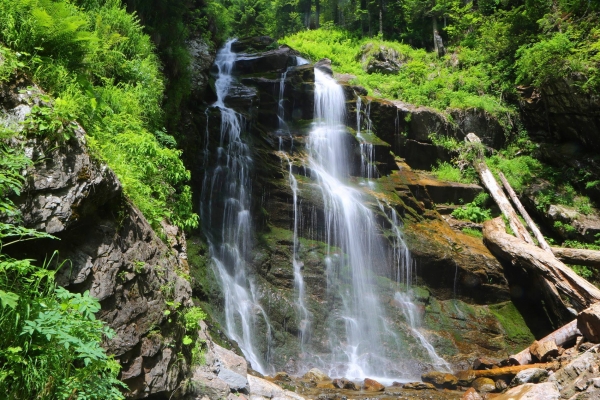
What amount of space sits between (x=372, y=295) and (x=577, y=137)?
10.7 metres

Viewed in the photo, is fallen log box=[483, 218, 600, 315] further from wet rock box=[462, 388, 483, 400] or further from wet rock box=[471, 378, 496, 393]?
wet rock box=[462, 388, 483, 400]

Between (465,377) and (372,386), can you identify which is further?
(465,377)

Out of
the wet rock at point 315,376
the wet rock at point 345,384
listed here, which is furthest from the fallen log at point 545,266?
the wet rock at point 315,376

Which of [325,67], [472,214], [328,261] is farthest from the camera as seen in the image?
[325,67]

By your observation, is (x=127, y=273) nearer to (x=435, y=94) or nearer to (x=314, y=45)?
(x=435, y=94)

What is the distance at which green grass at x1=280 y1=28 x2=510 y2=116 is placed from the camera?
19609mm

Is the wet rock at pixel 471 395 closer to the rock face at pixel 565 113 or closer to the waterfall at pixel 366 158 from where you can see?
the waterfall at pixel 366 158

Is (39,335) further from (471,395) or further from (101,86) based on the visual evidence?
(471,395)

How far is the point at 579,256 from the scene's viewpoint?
1163cm

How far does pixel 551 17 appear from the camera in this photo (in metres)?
17.0

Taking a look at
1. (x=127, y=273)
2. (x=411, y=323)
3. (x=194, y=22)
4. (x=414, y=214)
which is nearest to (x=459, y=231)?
(x=414, y=214)

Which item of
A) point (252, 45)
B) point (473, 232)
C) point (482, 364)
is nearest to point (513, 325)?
point (482, 364)

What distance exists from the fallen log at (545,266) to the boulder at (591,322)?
30.5 inches

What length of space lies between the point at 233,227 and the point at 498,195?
9.77 metres
